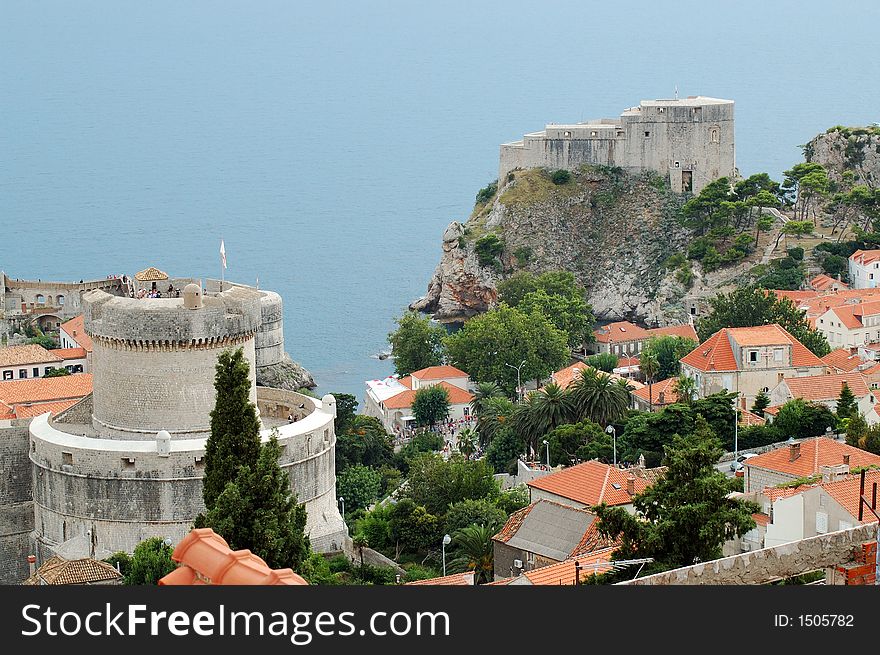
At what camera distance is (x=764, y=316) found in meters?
71.6

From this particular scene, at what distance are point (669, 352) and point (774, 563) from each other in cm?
5265

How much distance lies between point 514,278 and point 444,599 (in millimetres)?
84183

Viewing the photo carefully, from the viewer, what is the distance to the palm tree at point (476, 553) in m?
37.8

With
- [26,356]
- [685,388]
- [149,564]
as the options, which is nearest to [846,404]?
[685,388]

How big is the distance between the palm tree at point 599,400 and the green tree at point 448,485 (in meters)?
10.1

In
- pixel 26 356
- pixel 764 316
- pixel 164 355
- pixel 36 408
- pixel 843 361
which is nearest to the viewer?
pixel 164 355

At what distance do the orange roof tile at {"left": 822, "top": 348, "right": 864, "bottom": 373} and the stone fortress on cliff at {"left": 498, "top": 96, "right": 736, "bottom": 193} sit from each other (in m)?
37.6

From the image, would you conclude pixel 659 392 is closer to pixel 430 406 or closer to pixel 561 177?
pixel 430 406

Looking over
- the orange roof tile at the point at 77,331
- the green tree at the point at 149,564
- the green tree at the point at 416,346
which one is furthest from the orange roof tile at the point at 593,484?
the green tree at the point at 416,346

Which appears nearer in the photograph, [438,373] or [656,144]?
[438,373]

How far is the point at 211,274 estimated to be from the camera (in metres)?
128

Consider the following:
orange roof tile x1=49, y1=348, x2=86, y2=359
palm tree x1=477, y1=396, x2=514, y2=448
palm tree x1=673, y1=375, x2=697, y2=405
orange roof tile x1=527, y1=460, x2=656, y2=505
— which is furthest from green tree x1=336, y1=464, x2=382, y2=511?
orange roof tile x1=49, y1=348, x2=86, y2=359

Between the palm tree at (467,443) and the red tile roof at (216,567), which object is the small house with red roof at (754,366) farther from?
the red tile roof at (216,567)

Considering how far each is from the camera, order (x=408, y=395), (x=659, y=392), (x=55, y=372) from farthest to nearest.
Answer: (x=408, y=395)
(x=55, y=372)
(x=659, y=392)
